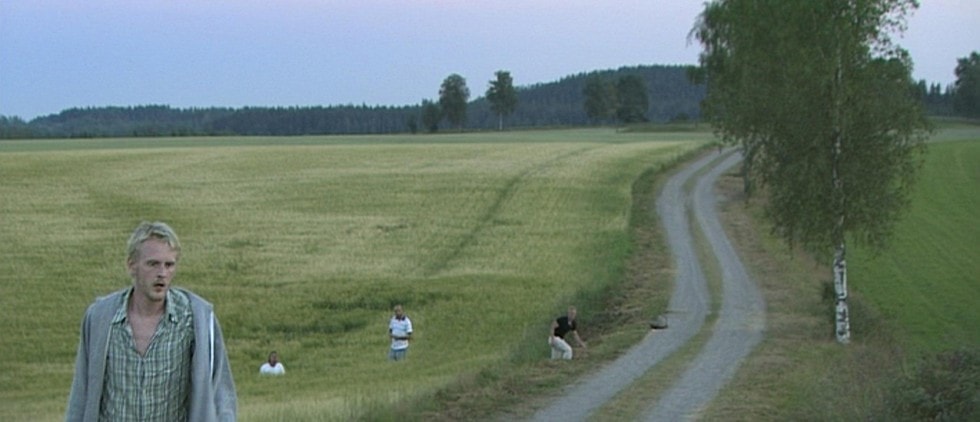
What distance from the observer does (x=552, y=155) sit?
256 ft

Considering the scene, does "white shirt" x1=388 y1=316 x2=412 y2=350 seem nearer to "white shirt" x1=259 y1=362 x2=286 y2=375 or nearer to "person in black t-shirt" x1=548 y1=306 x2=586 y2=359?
"white shirt" x1=259 y1=362 x2=286 y2=375

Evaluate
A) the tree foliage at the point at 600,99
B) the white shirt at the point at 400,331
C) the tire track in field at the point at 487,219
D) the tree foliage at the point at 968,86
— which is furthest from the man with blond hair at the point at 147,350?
the tree foliage at the point at 600,99

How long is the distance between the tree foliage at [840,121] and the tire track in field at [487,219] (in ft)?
43.8

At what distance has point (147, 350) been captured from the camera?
5.43 m

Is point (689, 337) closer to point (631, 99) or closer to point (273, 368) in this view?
point (273, 368)

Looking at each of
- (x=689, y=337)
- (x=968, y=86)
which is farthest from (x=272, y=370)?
(x=968, y=86)

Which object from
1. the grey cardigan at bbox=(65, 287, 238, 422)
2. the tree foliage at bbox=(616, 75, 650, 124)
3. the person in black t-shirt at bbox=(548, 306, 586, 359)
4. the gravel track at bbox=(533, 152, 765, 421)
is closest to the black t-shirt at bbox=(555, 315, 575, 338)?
the person in black t-shirt at bbox=(548, 306, 586, 359)

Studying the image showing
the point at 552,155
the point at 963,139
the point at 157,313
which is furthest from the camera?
the point at 963,139

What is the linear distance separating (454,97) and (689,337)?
468ft

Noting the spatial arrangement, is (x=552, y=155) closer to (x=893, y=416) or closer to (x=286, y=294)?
(x=286, y=294)

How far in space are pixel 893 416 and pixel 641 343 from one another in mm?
11076

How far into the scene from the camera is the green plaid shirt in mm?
5426

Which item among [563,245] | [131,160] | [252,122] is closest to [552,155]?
[131,160]

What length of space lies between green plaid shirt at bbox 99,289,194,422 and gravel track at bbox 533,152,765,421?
8.85 metres
